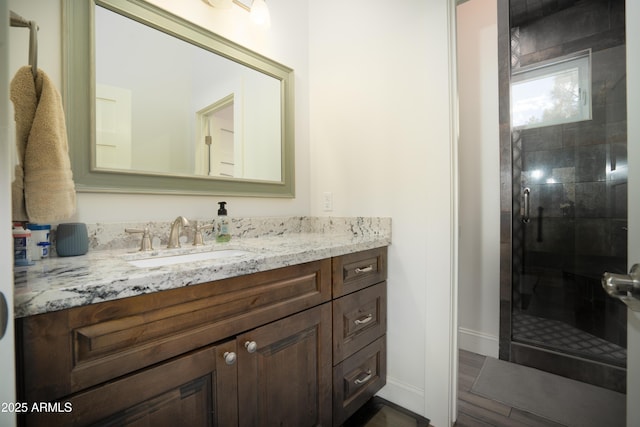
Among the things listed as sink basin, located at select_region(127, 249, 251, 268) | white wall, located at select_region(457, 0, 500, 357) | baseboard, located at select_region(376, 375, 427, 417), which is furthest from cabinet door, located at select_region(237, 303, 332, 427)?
white wall, located at select_region(457, 0, 500, 357)

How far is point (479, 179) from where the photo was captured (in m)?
2.00

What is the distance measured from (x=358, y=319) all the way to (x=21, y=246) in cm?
118

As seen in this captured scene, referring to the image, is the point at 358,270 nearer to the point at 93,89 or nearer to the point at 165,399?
the point at 165,399

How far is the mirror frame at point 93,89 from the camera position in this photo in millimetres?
997

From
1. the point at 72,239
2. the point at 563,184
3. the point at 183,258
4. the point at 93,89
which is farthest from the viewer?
the point at 563,184

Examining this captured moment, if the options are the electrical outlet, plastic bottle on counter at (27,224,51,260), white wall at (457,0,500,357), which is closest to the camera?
plastic bottle on counter at (27,224,51,260)

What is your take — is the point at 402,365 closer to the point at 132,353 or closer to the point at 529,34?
the point at 132,353

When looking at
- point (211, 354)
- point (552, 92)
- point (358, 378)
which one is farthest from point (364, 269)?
point (552, 92)

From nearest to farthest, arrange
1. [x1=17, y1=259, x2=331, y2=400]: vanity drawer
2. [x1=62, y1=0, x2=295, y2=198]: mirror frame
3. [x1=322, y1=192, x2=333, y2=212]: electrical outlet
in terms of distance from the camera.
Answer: [x1=17, y1=259, x2=331, y2=400]: vanity drawer → [x1=62, y1=0, x2=295, y2=198]: mirror frame → [x1=322, y1=192, x2=333, y2=212]: electrical outlet

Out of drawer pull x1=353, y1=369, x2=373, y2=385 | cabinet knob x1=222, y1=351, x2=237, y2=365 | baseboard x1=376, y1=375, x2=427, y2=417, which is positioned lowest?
baseboard x1=376, y1=375, x2=427, y2=417

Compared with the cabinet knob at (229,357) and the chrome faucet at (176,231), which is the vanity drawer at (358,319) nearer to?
the cabinet knob at (229,357)

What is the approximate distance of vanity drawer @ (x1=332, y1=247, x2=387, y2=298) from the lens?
1.16 metres

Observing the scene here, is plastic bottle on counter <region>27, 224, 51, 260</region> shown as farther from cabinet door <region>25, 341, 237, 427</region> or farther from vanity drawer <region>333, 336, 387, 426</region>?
vanity drawer <region>333, 336, 387, 426</region>

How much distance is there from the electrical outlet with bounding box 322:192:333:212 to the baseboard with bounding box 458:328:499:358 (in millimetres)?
1242
